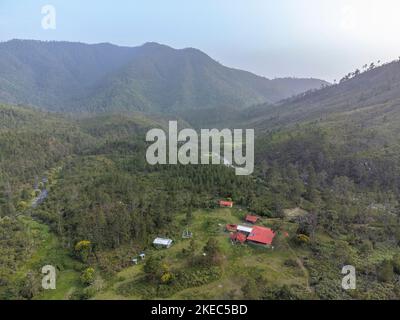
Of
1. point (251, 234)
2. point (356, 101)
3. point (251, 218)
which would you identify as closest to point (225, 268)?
point (251, 234)

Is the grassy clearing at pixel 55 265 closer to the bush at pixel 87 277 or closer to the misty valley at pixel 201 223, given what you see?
the misty valley at pixel 201 223

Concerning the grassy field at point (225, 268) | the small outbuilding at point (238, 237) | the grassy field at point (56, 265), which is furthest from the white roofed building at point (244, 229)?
the grassy field at point (56, 265)

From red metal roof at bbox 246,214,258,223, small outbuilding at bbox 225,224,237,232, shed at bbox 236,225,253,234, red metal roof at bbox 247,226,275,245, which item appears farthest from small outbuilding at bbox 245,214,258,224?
red metal roof at bbox 247,226,275,245

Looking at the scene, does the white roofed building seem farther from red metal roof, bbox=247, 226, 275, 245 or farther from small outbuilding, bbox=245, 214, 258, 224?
small outbuilding, bbox=245, 214, 258, 224

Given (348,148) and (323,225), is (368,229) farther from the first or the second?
(348,148)
